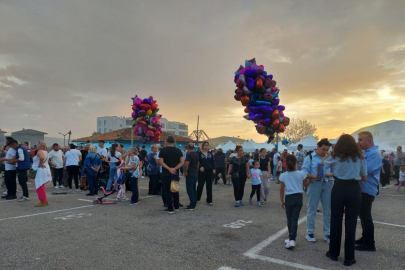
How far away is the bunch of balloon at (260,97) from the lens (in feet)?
46.1

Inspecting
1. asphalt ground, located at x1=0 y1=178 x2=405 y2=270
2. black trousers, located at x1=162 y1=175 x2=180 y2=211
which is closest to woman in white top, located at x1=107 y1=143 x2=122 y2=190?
asphalt ground, located at x1=0 y1=178 x2=405 y2=270

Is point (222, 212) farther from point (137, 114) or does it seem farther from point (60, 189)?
point (137, 114)

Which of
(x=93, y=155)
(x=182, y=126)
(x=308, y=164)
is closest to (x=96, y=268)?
(x=308, y=164)

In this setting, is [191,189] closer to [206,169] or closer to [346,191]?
[206,169]

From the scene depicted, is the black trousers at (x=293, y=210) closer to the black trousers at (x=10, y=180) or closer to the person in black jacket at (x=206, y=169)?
the person in black jacket at (x=206, y=169)

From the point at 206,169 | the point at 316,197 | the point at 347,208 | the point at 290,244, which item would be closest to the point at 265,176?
the point at 206,169

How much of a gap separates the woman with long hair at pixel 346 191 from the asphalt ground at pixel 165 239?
0.28m

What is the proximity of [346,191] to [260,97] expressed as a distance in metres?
11.0

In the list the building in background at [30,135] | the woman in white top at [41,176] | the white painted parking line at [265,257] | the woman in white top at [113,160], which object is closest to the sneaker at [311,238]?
the white painted parking line at [265,257]

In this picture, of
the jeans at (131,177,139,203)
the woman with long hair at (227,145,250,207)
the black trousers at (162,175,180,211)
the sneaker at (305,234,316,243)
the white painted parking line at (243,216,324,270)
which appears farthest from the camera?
the woman with long hair at (227,145,250,207)

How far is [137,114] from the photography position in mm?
19891

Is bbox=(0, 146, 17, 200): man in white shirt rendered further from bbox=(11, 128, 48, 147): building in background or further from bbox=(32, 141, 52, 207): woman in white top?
bbox=(11, 128, 48, 147): building in background

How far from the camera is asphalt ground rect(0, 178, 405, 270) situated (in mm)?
3830

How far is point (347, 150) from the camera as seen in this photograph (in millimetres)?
3893
